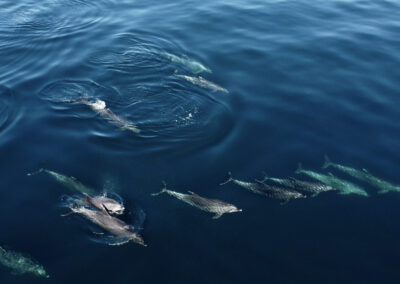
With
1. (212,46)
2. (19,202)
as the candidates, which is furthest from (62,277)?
(212,46)

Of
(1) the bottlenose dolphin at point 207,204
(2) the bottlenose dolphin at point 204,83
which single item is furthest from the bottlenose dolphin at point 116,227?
(2) the bottlenose dolphin at point 204,83

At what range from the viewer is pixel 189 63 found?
3011cm

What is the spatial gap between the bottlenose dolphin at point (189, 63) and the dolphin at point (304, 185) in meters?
12.1

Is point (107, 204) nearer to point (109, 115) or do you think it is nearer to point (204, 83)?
point (109, 115)

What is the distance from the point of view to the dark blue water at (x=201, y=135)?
1680 centimetres

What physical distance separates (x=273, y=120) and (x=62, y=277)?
15734 millimetres

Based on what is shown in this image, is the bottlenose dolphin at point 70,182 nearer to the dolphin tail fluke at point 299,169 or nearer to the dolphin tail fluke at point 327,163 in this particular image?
the dolphin tail fluke at point 299,169

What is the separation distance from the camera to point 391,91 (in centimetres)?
2830

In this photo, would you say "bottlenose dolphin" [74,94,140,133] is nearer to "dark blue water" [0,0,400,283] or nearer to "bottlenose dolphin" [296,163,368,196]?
"dark blue water" [0,0,400,283]

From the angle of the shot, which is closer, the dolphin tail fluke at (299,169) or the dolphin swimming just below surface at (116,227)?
the dolphin swimming just below surface at (116,227)

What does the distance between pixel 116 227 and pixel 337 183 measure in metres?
12.0

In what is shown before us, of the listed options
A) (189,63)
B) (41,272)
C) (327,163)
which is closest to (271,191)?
(327,163)

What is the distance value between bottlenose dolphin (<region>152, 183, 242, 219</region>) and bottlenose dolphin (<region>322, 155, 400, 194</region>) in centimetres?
673

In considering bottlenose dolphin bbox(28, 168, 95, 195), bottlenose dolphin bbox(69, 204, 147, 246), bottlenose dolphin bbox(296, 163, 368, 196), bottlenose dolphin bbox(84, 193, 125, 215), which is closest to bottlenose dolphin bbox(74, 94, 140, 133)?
bottlenose dolphin bbox(28, 168, 95, 195)
